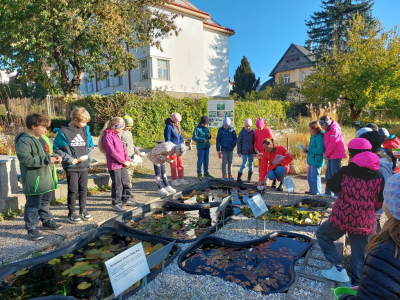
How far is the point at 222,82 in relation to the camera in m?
24.4

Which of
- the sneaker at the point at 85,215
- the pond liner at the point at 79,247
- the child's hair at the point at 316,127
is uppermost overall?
the child's hair at the point at 316,127

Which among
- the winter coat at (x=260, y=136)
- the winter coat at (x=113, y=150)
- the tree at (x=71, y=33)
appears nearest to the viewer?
the winter coat at (x=113, y=150)

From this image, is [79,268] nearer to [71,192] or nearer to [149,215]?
[71,192]

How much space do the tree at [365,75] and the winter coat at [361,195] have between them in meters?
16.9

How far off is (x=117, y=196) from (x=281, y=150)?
336cm

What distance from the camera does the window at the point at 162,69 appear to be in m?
20.1

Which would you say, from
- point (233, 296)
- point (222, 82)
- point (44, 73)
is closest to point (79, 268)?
point (233, 296)

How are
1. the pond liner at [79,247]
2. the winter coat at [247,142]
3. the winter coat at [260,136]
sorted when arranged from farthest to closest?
the winter coat at [247,142] → the winter coat at [260,136] → the pond liner at [79,247]

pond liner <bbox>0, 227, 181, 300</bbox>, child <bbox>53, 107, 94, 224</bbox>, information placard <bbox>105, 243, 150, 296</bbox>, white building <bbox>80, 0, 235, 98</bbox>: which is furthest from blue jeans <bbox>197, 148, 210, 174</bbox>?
white building <bbox>80, 0, 235, 98</bbox>

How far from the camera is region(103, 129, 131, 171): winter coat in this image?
15.2ft

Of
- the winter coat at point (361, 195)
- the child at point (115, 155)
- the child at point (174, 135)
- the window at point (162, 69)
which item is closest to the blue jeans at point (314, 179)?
the child at point (174, 135)

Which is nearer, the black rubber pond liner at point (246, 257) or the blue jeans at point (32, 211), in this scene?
the black rubber pond liner at point (246, 257)

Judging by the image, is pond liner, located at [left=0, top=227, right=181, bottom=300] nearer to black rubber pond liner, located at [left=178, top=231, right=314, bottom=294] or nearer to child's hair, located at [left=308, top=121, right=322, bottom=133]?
black rubber pond liner, located at [left=178, top=231, right=314, bottom=294]

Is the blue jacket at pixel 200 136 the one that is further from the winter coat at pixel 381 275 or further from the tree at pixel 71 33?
the tree at pixel 71 33
